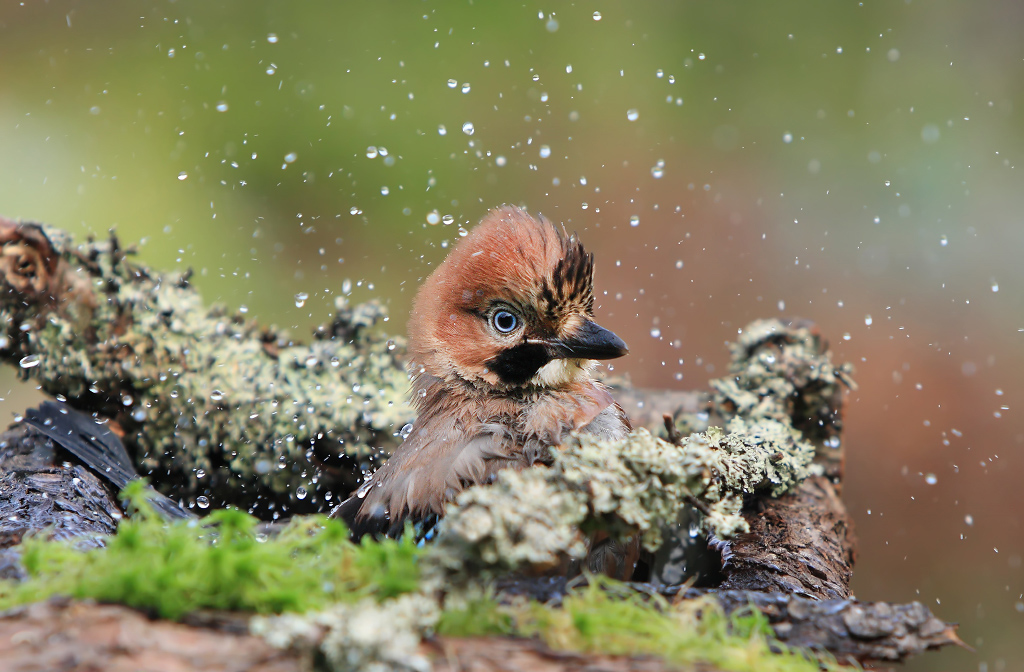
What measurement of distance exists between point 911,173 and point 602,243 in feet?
10.1

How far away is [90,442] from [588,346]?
2.56 meters

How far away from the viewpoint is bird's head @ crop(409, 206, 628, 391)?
10.6 ft

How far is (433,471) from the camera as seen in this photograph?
2.94 metres

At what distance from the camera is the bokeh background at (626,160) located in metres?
7.51

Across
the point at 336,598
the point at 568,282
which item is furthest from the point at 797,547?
the point at 336,598

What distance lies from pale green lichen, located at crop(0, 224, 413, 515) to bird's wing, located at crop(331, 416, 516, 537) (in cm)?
140

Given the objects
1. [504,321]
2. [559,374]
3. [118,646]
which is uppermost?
[504,321]

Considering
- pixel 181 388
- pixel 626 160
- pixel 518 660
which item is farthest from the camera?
pixel 626 160

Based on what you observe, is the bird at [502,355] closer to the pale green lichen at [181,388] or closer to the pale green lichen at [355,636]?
the pale green lichen at [181,388]

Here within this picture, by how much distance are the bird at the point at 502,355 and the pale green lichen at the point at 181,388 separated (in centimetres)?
114

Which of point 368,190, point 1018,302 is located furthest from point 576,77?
point 1018,302

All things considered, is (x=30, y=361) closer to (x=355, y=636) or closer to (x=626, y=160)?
(x=355, y=636)

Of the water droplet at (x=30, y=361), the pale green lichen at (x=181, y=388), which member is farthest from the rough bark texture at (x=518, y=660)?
the water droplet at (x=30, y=361)

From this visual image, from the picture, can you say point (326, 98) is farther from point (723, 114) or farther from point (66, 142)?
point (723, 114)
